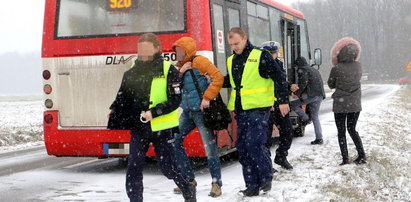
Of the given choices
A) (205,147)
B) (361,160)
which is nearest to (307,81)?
(361,160)

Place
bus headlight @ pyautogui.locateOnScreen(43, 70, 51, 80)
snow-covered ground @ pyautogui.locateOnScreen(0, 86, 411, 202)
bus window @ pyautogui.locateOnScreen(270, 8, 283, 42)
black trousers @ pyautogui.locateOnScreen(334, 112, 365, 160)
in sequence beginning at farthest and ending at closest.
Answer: bus window @ pyautogui.locateOnScreen(270, 8, 283, 42) → bus headlight @ pyautogui.locateOnScreen(43, 70, 51, 80) → black trousers @ pyautogui.locateOnScreen(334, 112, 365, 160) → snow-covered ground @ pyautogui.locateOnScreen(0, 86, 411, 202)

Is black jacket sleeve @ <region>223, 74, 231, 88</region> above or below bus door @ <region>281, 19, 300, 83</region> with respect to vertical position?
below

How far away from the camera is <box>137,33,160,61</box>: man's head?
15.3ft

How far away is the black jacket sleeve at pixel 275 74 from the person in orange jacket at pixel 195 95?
46cm

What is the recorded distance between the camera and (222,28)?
7.74m

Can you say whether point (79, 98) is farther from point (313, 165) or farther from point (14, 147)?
point (14, 147)

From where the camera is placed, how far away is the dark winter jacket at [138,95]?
4742mm

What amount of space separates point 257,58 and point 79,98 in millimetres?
3233

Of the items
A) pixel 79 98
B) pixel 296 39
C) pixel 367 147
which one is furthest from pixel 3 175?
pixel 296 39

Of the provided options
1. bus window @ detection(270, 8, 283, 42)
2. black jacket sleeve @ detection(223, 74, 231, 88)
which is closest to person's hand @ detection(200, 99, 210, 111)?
black jacket sleeve @ detection(223, 74, 231, 88)

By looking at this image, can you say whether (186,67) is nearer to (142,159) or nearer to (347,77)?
(142,159)

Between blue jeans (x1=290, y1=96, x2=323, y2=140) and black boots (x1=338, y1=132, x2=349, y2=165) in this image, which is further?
blue jeans (x1=290, y1=96, x2=323, y2=140)

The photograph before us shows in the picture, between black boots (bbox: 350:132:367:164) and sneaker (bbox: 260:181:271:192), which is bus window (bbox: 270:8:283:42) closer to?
black boots (bbox: 350:132:367:164)

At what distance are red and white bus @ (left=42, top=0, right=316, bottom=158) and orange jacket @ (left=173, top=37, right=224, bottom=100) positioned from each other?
60.8 inches
